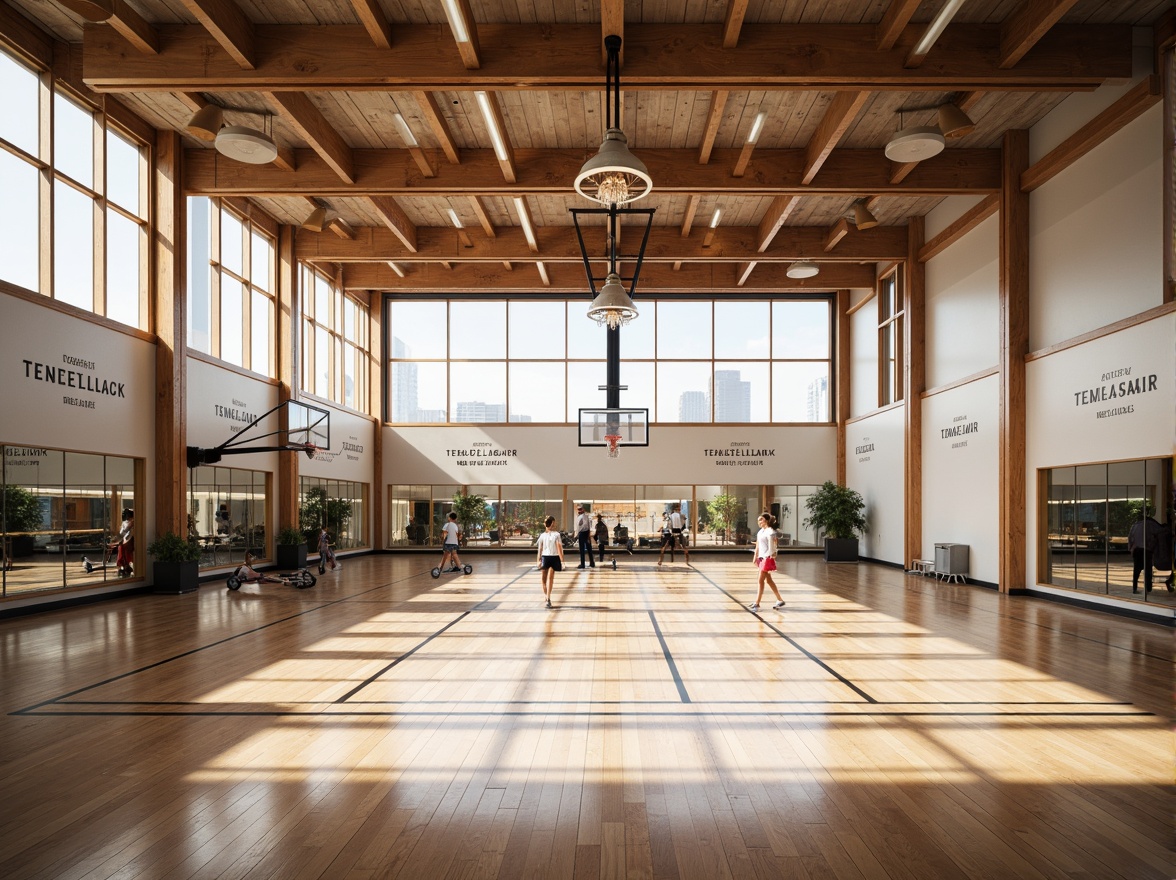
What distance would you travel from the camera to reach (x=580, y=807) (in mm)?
3879

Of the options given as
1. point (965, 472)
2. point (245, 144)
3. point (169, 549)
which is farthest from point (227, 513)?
point (965, 472)

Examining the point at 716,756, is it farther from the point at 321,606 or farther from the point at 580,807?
the point at 321,606

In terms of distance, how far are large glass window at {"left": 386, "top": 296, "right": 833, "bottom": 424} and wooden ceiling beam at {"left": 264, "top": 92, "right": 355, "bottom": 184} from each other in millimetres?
10168

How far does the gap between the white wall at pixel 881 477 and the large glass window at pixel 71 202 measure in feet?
51.7

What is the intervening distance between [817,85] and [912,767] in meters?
7.54

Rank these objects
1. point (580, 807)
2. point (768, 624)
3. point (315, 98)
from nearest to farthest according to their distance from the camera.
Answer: point (580, 807), point (768, 624), point (315, 98)

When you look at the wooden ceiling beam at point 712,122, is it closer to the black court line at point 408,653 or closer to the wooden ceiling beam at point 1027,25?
the wooden ceiling beam at point 1027,25

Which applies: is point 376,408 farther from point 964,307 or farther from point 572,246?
point 964,307

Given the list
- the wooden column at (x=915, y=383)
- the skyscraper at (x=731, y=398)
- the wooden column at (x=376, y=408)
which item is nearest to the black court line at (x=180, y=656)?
the wooden column at (x=376, y=408)

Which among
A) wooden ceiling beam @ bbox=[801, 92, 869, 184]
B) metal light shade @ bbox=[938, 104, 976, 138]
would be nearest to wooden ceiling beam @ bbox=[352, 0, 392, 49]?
wooden ceiling beam @ bbox=[801, 92, 869, 184]

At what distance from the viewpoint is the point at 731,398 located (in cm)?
2236

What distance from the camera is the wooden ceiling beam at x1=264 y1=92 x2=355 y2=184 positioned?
10.0m

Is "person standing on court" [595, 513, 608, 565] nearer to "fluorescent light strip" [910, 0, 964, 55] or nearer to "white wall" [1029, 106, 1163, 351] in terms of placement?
"white wall" [1029, 106, 1163, 351]

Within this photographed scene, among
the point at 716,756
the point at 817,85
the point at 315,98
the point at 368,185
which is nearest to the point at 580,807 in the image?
the point at 716,756
